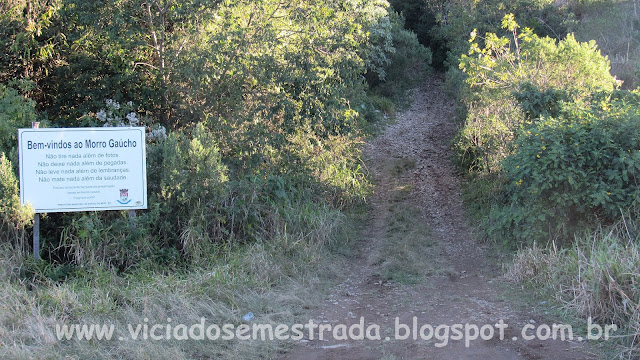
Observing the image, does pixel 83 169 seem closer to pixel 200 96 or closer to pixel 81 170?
pixel 81 170

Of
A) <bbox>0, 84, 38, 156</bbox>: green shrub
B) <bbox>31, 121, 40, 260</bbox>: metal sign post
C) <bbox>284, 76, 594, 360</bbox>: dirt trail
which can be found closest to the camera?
<bbox>284, 76, 594, 360</bbox>: dirt trail

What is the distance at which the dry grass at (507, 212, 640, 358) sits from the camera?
5.23m

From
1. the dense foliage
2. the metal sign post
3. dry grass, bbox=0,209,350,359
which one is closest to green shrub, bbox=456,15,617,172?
the dense foliage

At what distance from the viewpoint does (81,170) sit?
7.03 m

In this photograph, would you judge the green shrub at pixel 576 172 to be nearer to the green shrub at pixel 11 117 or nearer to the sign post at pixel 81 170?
the sign post at pixel 81 170

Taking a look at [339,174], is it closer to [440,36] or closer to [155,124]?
[155,124]

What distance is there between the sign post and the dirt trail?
3.01 m

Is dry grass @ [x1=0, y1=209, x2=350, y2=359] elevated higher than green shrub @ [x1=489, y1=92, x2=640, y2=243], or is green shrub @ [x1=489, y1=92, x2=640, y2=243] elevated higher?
green shrub @ [x1=489, y1=92, x2=640, y2=243]

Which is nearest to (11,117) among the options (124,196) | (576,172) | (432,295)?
(124,196)

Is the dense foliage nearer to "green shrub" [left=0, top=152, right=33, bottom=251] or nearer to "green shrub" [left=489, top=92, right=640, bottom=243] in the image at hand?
"green shrub" [left=0, top=152, right=33, bottom=251]

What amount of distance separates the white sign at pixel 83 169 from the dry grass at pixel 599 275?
5.09 metres

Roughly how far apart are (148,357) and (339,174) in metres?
6.64

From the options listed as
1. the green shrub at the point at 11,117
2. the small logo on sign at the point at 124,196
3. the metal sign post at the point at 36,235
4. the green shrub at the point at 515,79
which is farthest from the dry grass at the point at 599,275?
the green shrub at the point at 11,117

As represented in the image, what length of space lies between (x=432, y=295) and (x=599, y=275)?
6.22ft
